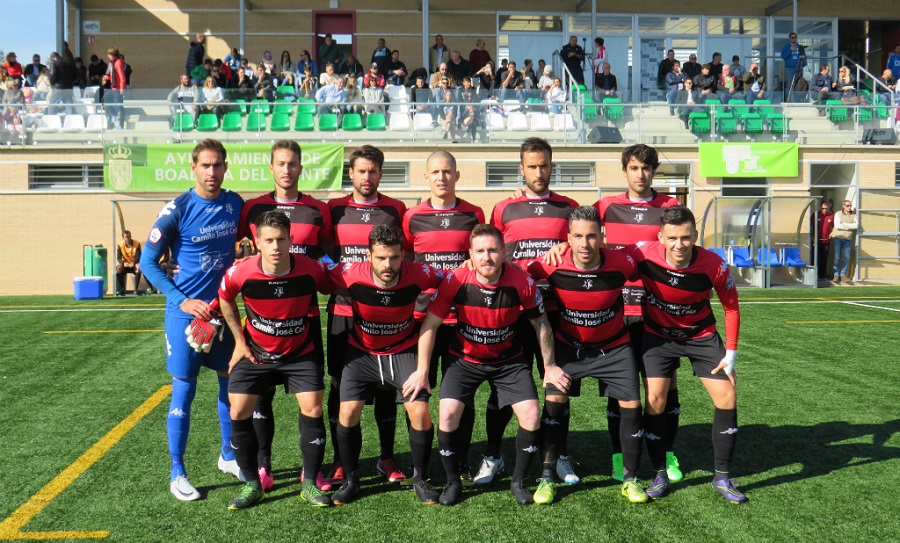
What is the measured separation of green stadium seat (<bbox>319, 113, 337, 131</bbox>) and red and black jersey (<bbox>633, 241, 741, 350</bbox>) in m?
14.4

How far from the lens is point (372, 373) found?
181 inches

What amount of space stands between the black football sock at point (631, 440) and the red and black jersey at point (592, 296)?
427 millimetres

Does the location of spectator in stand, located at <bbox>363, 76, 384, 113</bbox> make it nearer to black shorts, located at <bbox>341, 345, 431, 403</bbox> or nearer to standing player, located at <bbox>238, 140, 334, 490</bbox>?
standing player, located at <bbox>238, 140, 334, 490</bbox>

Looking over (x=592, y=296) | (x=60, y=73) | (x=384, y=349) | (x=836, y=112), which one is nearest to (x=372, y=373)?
(x=384, y=349)

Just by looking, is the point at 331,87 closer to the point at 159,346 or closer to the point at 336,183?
the point at 336,183

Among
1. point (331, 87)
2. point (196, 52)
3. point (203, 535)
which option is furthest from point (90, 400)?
point (196, 52)

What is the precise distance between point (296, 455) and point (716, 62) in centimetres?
1922

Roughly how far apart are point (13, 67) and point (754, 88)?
19262 mm

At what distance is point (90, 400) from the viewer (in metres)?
6.89

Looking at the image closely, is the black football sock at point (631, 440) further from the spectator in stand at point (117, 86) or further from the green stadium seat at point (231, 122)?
the spectator in stand at point (117, 86)

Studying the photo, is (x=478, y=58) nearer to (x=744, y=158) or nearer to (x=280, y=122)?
(x=280, y=122)

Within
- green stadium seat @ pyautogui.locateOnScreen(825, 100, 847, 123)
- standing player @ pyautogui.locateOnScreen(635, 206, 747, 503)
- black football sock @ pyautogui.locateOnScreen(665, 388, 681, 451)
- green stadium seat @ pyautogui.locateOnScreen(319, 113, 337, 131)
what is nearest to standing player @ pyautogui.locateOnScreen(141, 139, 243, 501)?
standing player @ pyautogui.locateOnScreen(635, 206, 747, 503)

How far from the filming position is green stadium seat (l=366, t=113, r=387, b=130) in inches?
727

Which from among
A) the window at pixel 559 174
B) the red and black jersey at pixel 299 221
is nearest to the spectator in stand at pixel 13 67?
the window at pixel 559 174
